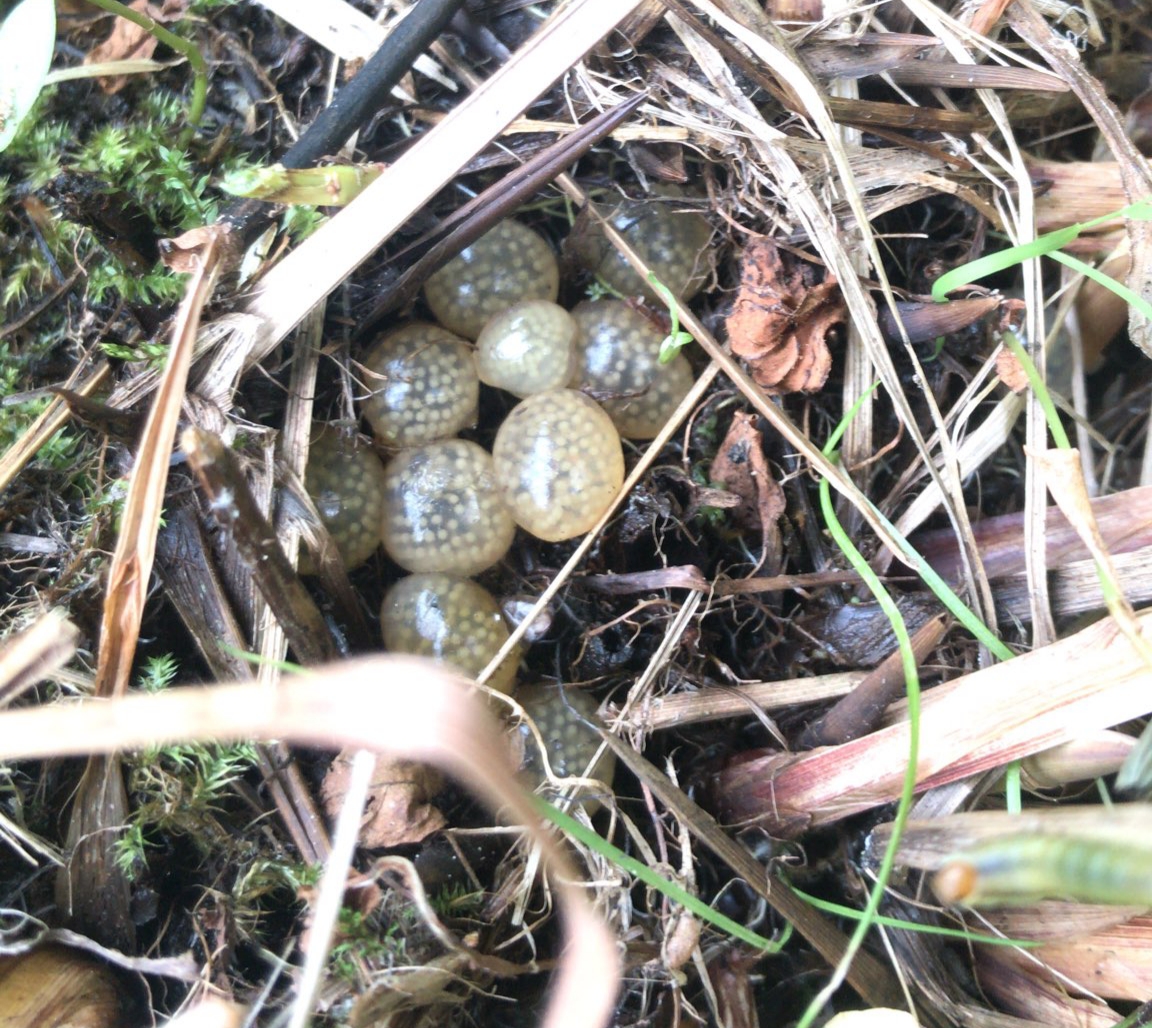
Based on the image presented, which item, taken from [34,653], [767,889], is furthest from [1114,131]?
[34,653]

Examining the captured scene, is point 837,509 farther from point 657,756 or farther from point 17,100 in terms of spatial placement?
point 17,100

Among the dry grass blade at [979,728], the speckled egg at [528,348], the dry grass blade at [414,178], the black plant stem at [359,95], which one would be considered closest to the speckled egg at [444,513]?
the speckled egg at [528,348]

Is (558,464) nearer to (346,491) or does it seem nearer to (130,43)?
(346,491)

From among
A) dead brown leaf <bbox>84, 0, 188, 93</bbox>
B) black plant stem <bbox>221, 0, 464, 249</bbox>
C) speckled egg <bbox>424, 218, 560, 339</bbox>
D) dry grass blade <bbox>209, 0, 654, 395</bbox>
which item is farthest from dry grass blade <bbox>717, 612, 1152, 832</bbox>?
dead brown leaf <bbox>84, 0, 188, 93</bbox>

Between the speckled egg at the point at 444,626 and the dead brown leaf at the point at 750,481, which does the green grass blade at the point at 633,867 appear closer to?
the speckled egg at the point at 444,626

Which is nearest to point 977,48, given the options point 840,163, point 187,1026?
point 840,163
